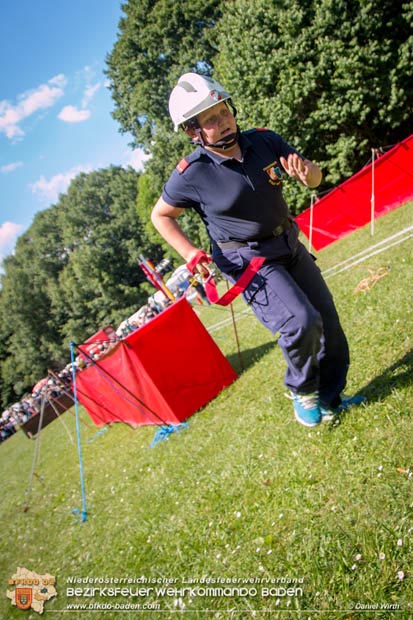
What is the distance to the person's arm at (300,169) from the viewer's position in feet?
9.28

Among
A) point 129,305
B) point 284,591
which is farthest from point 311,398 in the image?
point 129,305

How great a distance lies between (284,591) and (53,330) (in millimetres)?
48770

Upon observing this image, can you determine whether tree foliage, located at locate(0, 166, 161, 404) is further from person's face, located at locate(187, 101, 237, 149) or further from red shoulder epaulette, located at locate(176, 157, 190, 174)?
person's face, located at locate(187, 101, 237, 149)

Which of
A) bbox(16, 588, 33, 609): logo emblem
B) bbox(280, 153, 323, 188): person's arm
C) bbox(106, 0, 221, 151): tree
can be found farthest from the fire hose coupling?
bbox(106, 0, 221, 151): tree

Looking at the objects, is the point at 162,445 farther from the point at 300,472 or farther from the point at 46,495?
the point at 46,495

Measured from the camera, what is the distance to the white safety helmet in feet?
8.82

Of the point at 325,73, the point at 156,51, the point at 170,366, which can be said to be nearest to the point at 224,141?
the point at 170,366

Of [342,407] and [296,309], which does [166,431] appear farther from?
[296,309]

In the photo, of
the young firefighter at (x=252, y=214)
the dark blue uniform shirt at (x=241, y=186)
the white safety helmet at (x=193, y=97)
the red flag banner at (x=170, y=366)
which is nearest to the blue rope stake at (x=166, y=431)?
the red flag banner at (x=170, y=366)

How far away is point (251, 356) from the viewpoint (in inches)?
303

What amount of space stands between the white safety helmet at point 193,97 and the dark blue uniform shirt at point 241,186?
0.28 metres

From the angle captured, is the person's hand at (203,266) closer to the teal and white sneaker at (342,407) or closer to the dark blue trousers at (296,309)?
the dark blue trousers at (296,309)

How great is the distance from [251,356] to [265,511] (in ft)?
15.6

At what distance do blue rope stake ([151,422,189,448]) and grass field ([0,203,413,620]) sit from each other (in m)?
0.23
